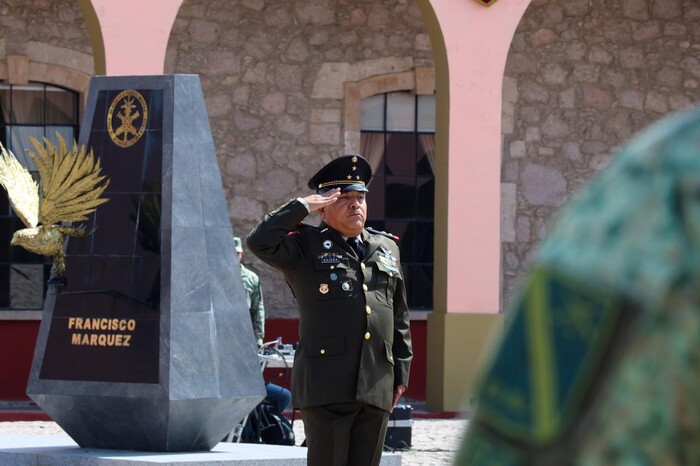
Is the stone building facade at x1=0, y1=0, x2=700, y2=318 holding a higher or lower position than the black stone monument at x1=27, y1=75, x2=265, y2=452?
higher

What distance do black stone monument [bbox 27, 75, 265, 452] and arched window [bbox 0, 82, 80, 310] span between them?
5385 mm

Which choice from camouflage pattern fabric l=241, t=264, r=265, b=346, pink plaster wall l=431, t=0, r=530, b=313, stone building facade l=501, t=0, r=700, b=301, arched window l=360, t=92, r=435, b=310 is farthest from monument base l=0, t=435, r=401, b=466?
stone building facade l=501, t=0, r=700, b=301

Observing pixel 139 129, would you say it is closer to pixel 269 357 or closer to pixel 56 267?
pixel 56 267

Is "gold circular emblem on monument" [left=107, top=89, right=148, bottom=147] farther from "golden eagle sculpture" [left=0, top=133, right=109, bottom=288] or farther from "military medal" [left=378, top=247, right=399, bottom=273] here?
"military medal" [left=378, top=247, right=399, bottom=273]

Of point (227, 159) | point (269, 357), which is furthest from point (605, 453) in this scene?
point (227, 159)

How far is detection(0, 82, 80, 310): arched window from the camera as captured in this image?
40.9 feet

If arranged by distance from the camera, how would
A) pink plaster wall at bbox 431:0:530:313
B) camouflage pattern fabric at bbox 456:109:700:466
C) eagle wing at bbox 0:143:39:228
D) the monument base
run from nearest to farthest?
1. camouflage pattern fabric at bbox 456:109:700:466
2. the monument base
3. eagle wing at bbox 0:143:39:228
4. pink plaster wall at bbox 431:0:530:313

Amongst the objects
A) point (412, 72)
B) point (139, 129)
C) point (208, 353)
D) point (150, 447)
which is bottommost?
point (150, 447)

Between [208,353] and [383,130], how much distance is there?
6650 millimetres

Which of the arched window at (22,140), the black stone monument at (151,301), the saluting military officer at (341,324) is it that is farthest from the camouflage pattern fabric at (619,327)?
the arched window at (22,140)

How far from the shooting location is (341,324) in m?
5.08

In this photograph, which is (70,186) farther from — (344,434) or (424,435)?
(424,435)

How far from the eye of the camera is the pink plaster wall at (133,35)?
10617mm

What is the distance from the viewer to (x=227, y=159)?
12891mm
